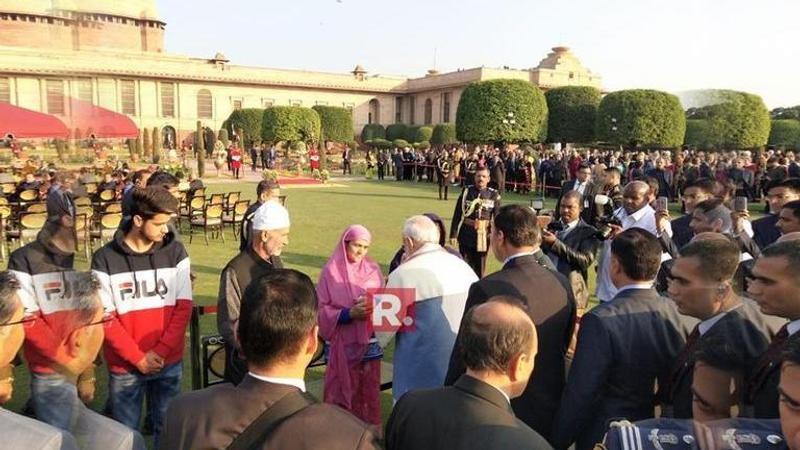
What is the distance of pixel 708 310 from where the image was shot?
2717 millimetres

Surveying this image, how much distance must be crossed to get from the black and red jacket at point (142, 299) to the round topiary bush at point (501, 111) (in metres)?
44.8

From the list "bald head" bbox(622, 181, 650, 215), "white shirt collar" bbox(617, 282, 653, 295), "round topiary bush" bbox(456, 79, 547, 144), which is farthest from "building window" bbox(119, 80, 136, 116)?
→ "white shirt collar" bbox(617, 282, 653, 295)

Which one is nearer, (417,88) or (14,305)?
(14,305)

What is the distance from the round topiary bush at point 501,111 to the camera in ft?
155

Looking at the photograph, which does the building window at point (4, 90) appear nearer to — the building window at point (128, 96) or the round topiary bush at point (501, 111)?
the building window at point (128, 96)

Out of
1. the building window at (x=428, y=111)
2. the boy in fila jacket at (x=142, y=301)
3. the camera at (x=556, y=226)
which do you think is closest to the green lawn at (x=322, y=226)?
the boy in fila jacket at (x=142, y=301)

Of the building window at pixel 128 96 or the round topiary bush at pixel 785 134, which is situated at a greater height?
the building window at pixel 128 96

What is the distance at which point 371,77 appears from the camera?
71875 mm

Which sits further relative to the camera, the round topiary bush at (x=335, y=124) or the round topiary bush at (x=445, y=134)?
the round topiary bush at (x=335, y=124)

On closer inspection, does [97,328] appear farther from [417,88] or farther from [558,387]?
[417,88]

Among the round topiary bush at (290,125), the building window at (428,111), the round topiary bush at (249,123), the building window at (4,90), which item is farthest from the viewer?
the building window at (428,111)

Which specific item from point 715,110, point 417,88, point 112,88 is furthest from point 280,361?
point 417,88

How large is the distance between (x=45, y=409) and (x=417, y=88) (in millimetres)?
71910

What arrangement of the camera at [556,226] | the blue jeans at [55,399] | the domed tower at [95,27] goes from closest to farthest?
the blue jeans at [55,399] < the camera at [556,226] < the domed tower at [95,27]
